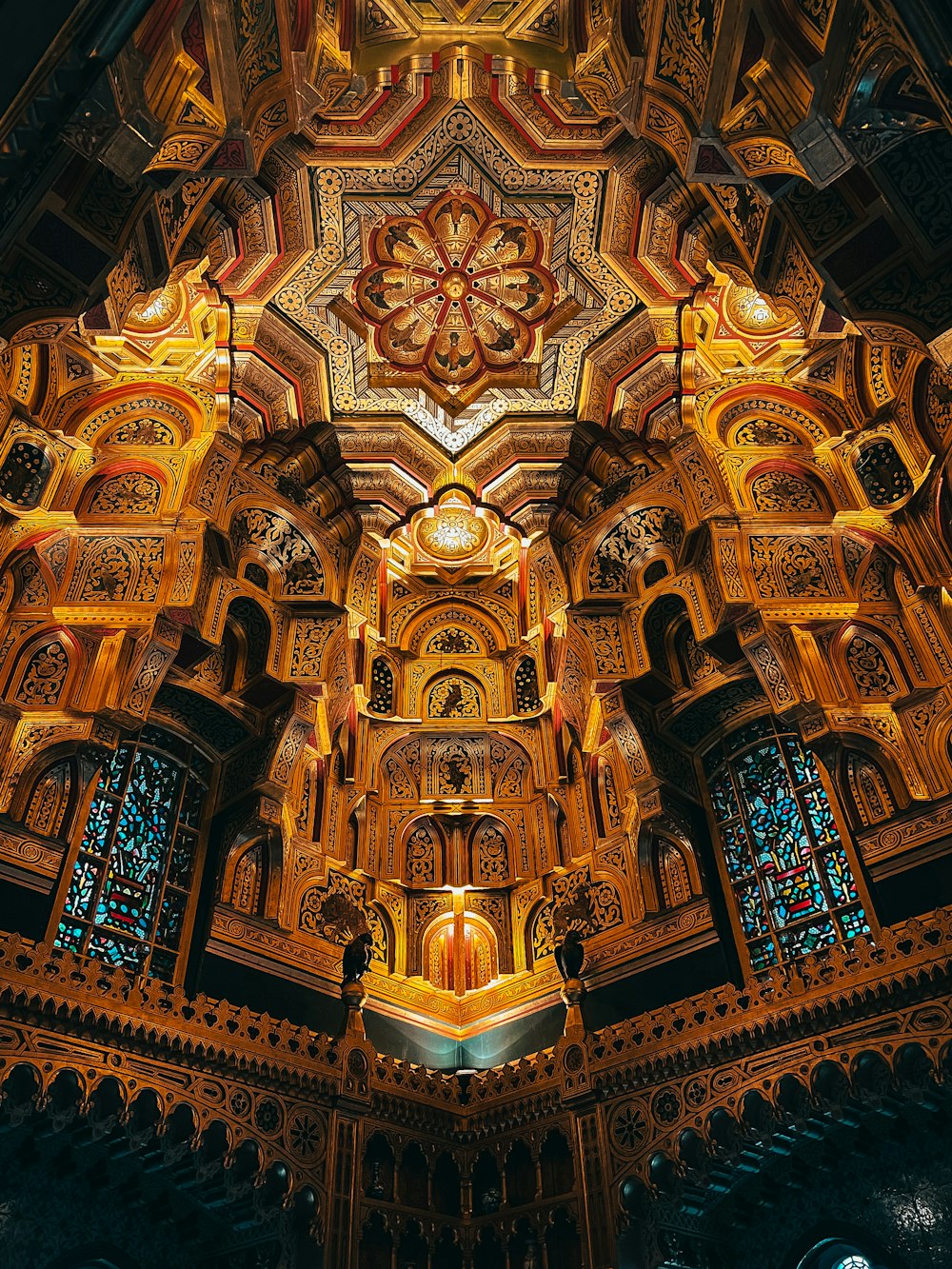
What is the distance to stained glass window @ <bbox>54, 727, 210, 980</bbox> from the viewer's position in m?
10.6

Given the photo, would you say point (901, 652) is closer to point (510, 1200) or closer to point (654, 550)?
point (654, 550)

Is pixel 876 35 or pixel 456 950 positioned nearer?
pixel 876 35

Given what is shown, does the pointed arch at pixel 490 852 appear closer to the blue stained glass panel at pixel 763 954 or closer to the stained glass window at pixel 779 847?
the stained glass window at pixel 779 847

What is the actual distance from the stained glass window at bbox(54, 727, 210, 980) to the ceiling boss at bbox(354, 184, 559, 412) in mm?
5731

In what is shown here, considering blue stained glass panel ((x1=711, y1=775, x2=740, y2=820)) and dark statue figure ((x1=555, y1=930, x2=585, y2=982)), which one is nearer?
dark statue figure ((x1=555, y1=930, x2=585, y2=982))

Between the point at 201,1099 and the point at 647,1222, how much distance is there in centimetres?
411

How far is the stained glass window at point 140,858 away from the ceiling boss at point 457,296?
5731 millimetres

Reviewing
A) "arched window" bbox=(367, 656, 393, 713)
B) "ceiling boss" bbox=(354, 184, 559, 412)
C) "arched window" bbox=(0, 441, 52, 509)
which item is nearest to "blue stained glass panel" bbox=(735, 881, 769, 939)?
"arched window" bbox=(367, 656, 393, 713)

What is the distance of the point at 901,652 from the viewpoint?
1098cm

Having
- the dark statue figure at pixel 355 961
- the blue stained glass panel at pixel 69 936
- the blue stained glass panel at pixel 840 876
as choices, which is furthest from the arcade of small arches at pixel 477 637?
the dark statue figure at pixel 355 961

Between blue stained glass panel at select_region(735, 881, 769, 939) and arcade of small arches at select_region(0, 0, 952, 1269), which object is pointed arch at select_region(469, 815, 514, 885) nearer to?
arcade of small arches at select_region(0, 0, 952, 1269)

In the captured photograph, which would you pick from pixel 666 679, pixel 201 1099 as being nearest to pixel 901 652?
pixel 666 679

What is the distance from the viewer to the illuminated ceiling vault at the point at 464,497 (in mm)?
10516

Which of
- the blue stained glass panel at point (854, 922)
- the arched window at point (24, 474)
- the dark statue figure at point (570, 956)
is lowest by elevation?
the blue stained glass panel at point (854, 922)
